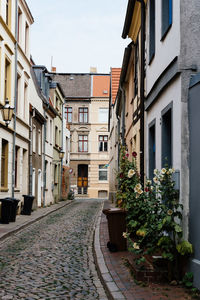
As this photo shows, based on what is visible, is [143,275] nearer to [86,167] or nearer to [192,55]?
[192,55]

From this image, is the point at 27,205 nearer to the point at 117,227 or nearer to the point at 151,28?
the point at 117,227

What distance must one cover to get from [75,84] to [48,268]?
49318 millimetres

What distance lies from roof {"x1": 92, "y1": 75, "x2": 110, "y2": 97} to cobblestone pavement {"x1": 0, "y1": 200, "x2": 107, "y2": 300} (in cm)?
4294

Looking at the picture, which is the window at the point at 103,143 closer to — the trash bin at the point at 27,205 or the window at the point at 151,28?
the trash bin at the point at 27,205

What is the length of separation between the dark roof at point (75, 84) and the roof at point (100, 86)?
24.5 inches

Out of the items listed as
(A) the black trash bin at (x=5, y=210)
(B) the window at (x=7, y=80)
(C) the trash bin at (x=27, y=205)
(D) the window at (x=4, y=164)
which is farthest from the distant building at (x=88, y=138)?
(A) the black trash bin at (x=5, y=210)

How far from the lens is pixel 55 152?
3416 cm

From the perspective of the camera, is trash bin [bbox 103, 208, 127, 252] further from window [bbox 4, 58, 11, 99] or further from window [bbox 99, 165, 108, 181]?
window [bbox 99, 165, 108, 181]

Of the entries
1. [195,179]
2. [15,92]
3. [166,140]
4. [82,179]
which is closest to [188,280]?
[195,179]

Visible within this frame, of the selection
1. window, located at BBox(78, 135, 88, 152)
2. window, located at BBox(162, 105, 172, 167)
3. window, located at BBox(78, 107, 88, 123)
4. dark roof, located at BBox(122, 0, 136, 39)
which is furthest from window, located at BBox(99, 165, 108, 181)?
window, located at BBox(162, 105, 172, 167)

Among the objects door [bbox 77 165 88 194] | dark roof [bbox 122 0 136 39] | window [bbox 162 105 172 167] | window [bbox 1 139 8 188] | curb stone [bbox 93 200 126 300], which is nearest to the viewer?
curb stone [bbox 93 200 126 300]

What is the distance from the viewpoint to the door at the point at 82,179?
54656 millimetres

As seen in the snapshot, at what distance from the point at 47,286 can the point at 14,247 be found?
414 centimetres

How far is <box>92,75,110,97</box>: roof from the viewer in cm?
5528
